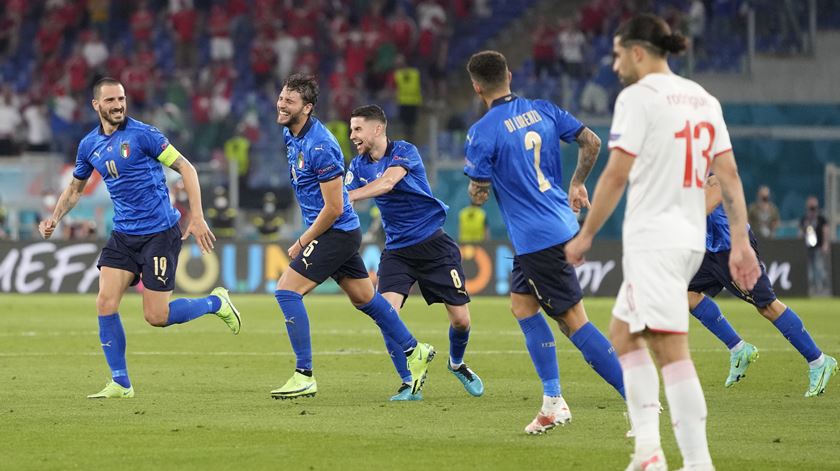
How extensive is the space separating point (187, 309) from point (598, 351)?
397 centimetres

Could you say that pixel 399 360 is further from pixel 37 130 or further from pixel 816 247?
pixel 37 130

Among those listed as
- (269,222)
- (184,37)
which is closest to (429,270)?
(269,222)

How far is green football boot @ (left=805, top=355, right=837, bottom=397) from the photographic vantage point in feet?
35.0

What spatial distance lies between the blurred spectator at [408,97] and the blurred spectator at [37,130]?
26.4 feet

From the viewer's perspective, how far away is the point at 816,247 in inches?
1008

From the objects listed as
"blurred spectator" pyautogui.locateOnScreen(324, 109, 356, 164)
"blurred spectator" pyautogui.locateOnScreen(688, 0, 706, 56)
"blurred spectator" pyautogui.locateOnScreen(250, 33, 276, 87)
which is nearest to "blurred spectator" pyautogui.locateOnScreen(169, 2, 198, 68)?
"blurred spectator" pyautogui.locateOnScreen(250, 33, 276, 87)

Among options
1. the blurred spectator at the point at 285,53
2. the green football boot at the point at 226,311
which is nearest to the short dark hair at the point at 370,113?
the green football boot at the point at 226,311

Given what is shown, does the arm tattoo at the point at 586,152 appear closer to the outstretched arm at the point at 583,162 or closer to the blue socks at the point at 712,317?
the outstretched arm at the point at 583,162

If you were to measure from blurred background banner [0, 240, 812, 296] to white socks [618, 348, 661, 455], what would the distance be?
18.0m

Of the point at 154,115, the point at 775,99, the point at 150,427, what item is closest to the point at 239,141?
the point at 154,115

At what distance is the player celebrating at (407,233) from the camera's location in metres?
10.9

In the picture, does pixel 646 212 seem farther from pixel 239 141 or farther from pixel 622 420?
pixel 239 141

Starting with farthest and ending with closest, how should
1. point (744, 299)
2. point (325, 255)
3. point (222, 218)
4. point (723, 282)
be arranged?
point (222, 218)
point (723, 282)
point (744, 299)
point (325, 255)

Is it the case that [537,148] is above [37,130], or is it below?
above
